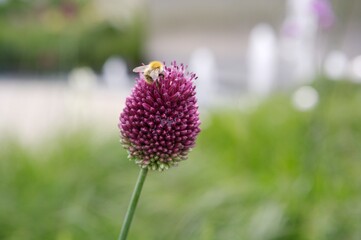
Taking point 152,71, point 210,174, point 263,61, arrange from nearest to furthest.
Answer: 1. point 152,71
2. point 210,174
3. point 263,61

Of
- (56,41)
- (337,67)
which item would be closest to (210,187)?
(337,67)

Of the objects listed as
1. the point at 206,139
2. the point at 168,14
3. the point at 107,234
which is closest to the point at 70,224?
the point at 107,234

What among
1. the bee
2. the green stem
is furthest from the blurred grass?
the bee

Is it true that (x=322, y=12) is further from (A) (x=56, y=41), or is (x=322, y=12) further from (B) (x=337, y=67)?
(A) (x=56, y=41)

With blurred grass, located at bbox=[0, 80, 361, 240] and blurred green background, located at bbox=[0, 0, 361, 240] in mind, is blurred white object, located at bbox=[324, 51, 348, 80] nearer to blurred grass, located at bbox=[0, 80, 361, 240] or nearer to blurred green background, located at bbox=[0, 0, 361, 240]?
blurred green background, located at bbox=[0, 0, 361, 240]

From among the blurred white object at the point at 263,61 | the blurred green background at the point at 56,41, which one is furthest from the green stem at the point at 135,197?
the blurred green background at the point at 56,41

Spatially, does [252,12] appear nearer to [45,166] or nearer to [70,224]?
[45,166]
